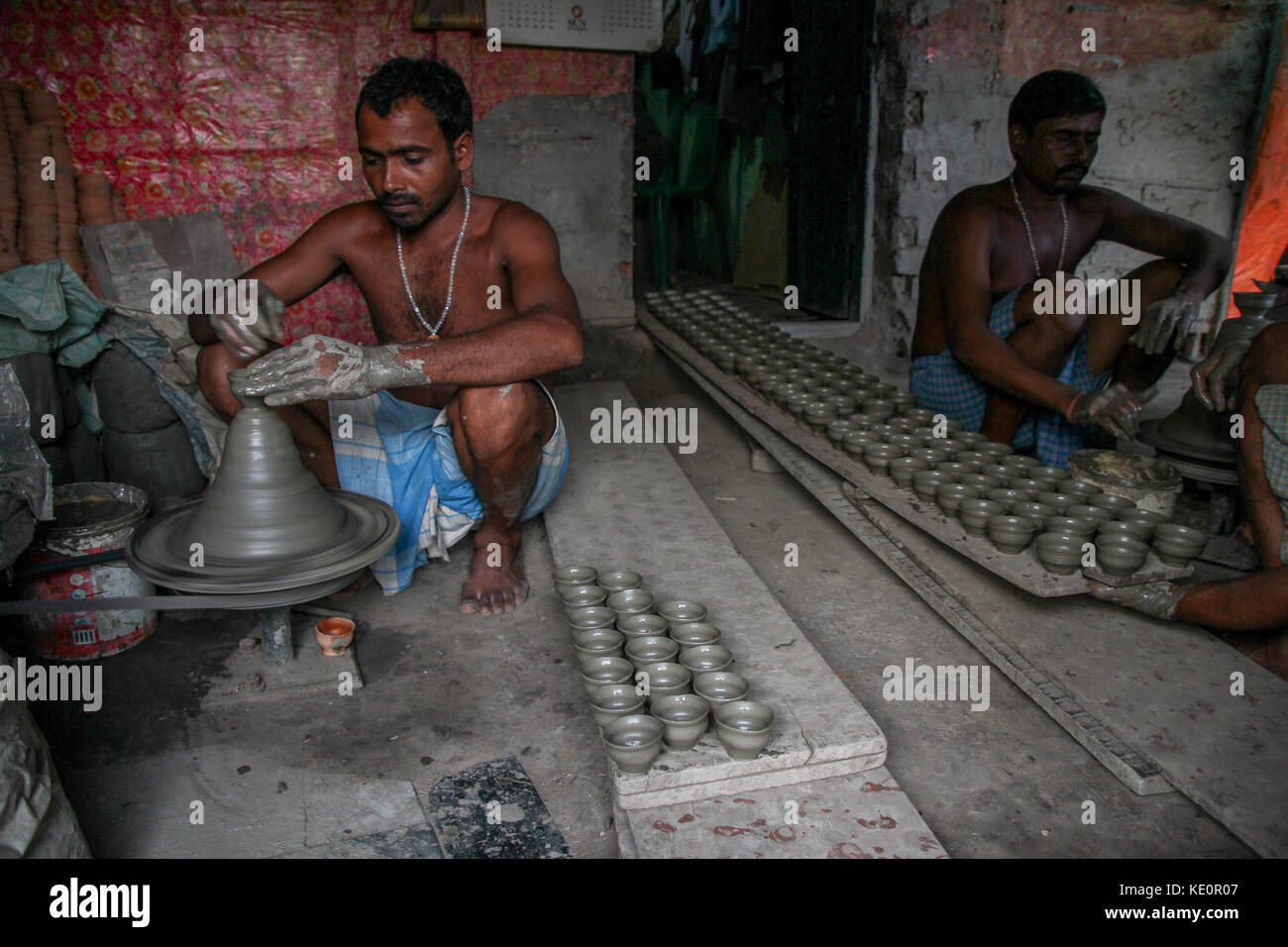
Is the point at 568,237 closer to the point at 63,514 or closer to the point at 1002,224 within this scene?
the point at 1002,224

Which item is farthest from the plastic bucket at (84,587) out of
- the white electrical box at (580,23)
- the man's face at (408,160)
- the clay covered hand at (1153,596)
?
the white electrical box at (580,23)

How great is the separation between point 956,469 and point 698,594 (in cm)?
109

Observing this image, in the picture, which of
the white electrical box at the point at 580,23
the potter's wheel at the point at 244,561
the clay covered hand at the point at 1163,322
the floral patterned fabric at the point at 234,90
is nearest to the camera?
the potter's wheel at the point at 244,561

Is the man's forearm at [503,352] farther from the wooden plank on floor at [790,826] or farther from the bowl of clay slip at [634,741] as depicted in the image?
the wooden plank on floor at [790,826]

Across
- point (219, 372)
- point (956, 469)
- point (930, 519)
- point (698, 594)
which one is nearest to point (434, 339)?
point (219, 372)

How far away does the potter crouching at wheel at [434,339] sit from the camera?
278cm

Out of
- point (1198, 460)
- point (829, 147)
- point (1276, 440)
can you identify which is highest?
point (829, 147)

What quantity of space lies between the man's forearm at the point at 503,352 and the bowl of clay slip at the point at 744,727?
3.93ft

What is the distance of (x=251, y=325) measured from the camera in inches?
102

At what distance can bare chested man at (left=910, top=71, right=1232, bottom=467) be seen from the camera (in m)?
3.53

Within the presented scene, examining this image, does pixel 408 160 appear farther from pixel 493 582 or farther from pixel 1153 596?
pixel 1153 596

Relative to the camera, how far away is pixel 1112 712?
2287 mm
